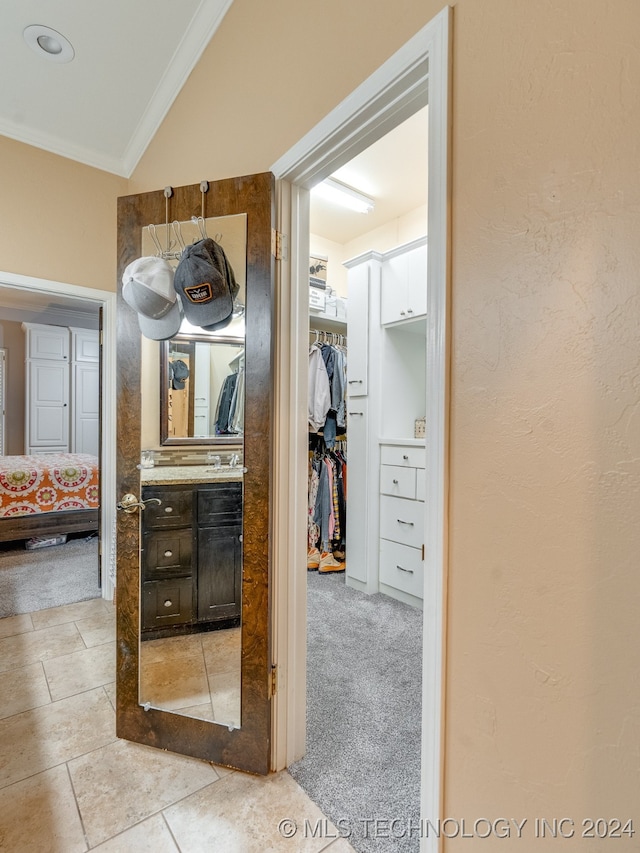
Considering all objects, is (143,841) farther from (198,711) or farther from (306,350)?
(306,350)

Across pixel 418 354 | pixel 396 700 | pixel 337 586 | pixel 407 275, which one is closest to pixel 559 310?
pixel 396 700

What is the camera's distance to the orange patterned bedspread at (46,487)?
371 centimetres

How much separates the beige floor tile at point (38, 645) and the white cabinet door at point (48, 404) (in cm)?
466

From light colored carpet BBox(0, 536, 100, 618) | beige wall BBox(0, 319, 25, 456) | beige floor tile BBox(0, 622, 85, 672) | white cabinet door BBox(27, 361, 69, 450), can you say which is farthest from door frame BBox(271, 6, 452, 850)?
beige wall BBox(0, 319, 25, 456)

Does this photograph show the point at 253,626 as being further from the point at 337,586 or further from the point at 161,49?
the point at 161,49

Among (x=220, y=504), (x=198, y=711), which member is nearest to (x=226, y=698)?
(x=198, y=711)

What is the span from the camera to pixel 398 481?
2803mm

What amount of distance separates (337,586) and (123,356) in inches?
86.6

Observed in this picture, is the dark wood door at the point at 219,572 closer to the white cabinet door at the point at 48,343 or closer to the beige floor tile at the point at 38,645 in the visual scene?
the beige floor tile at the point at 38,645

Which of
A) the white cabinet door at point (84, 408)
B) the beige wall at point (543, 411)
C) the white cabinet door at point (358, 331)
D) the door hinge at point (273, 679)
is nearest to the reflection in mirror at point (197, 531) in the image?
the door hinge at point (273, 679)

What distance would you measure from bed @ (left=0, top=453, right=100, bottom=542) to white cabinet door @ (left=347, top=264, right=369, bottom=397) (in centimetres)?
242

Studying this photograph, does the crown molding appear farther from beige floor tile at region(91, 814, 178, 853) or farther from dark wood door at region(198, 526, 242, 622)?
beige floor tile at region(91, 814, 178, 853)

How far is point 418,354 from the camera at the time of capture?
3.16 metres

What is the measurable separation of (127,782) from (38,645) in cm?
123
